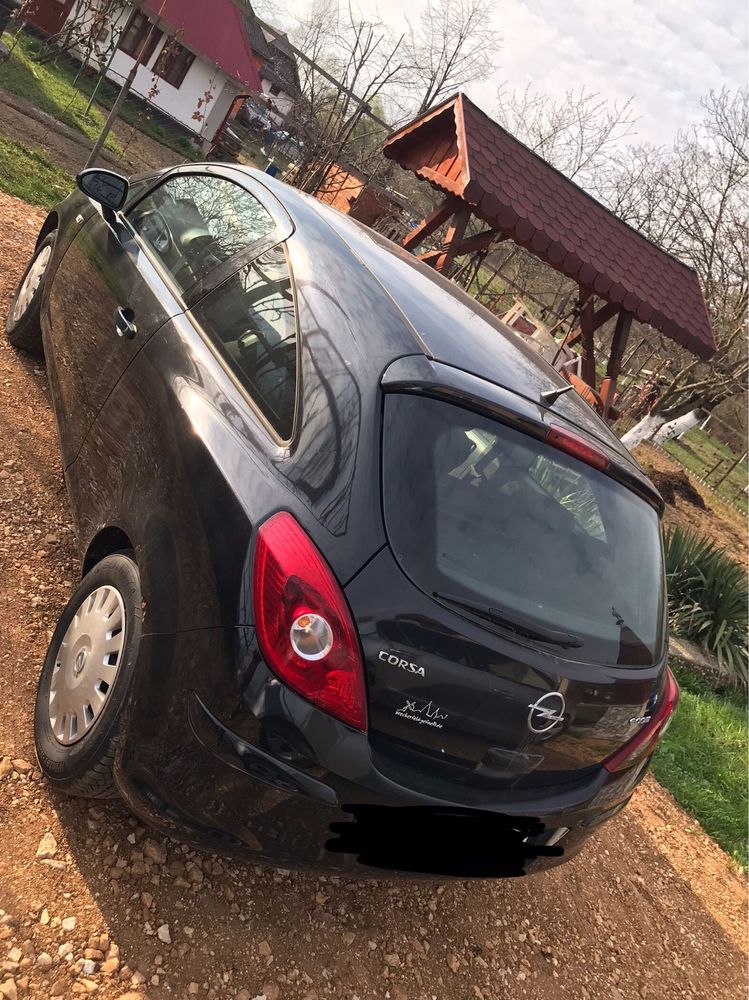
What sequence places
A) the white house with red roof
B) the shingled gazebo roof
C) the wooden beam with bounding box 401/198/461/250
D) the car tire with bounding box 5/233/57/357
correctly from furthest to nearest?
the white house with red roof < the wooden beam with bounding box 401/198/461/250 < the shingled gazebo roof < the car tire with bounding box 5/233/57/357

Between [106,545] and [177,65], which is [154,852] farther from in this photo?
[177,65]

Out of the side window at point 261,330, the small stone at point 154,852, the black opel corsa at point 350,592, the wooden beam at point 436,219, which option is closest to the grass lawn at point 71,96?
the wooden beam at point 436,219

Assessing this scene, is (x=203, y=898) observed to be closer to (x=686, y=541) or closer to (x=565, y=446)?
(x=565, y=446)

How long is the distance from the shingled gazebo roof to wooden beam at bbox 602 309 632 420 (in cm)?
36

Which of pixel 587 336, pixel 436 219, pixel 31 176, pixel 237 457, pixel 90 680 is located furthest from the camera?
pixel 587 336

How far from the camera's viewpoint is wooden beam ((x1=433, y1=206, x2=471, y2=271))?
25.2 feet

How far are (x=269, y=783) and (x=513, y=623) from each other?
0.78m

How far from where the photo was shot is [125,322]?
2.90 metres

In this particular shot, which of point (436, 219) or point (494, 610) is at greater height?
point (436, 219)

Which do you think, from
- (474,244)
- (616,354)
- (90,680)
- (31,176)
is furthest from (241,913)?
(31,176)

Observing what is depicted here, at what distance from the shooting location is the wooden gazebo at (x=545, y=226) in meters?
7.07

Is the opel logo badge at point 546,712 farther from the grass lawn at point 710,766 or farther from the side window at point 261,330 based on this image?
the grass lawn at point 710,766

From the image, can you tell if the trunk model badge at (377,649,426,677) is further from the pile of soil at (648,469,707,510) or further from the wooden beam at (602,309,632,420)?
the pile of soil at (648,469,707,510)

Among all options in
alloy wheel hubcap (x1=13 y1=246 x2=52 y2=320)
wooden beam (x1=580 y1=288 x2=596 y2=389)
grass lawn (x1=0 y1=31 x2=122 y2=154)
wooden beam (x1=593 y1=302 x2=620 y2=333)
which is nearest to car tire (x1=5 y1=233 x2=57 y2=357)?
alloy wheel hubcap (x1=13 y1=246 x2=52 y2=320)
